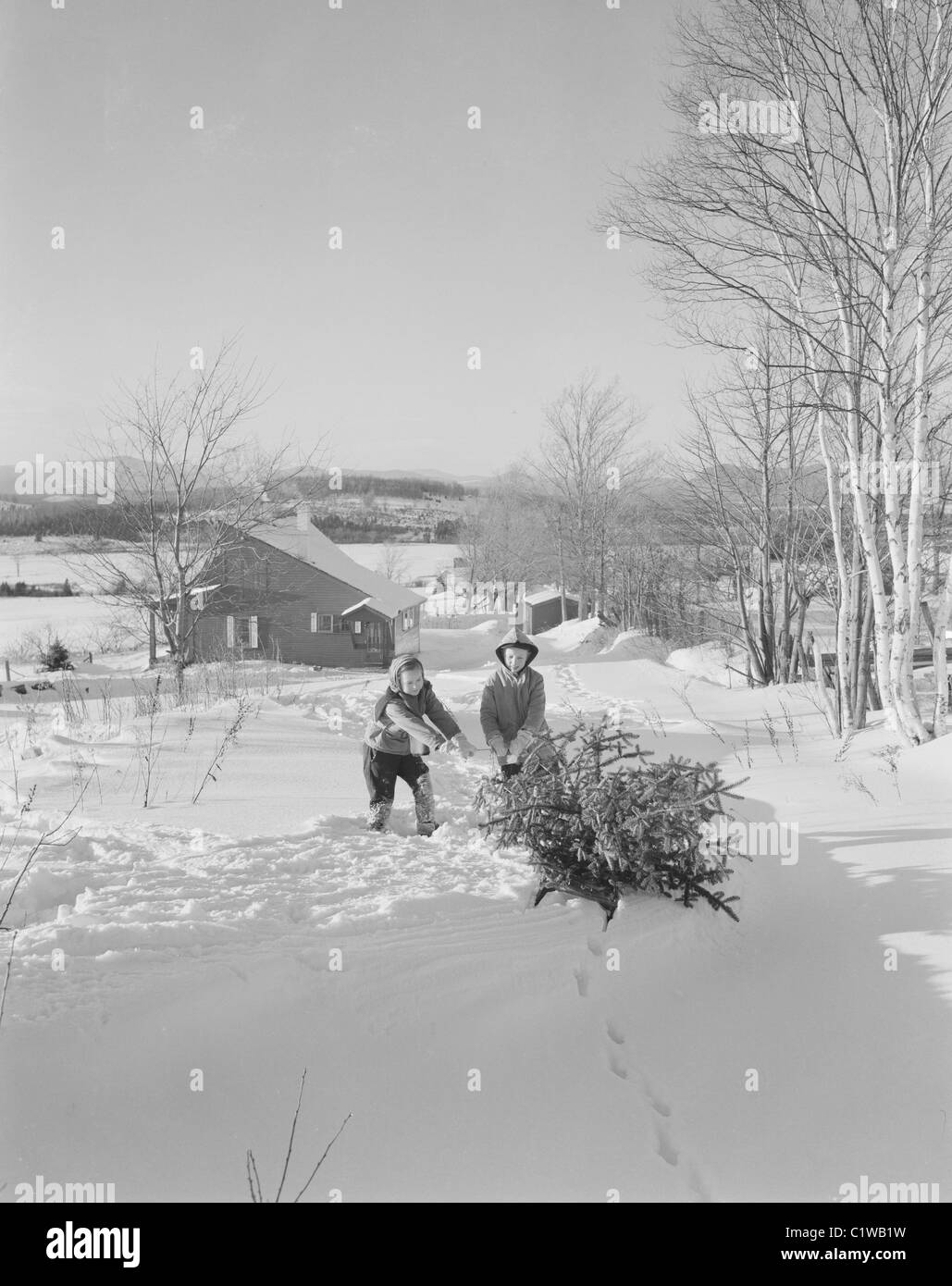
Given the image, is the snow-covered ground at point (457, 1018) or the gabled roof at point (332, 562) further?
the gabled roof at point (332, 562)

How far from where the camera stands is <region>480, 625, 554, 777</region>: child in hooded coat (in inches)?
221

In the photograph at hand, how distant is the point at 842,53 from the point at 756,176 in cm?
120

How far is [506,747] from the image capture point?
5676 mm

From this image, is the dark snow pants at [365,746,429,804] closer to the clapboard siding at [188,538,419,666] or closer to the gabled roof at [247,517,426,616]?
the gabled roof at [247,517,426,616]

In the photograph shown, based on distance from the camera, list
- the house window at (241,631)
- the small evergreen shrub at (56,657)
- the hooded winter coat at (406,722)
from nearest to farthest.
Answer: the hooded winter coat at (406,722) < the small evergreen shrub at (56,657) < the house window at (241,631)

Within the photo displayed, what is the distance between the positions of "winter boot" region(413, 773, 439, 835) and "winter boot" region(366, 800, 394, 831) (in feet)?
0.71

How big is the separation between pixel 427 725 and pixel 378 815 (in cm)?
74

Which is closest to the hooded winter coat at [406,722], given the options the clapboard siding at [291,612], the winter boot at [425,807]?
the winter boot at [425,807]

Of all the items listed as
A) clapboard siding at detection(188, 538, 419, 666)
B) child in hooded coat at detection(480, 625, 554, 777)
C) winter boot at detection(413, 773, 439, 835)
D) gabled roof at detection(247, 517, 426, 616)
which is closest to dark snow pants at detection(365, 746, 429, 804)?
winter boot at detection(413, 773, 439, 835)

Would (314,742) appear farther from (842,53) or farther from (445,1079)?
(842,53)

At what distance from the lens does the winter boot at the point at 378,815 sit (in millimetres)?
5402

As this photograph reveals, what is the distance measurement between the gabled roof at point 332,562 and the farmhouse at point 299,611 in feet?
0.15

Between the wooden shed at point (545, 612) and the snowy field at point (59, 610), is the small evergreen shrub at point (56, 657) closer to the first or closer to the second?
the snowy field at point (59, 610)
